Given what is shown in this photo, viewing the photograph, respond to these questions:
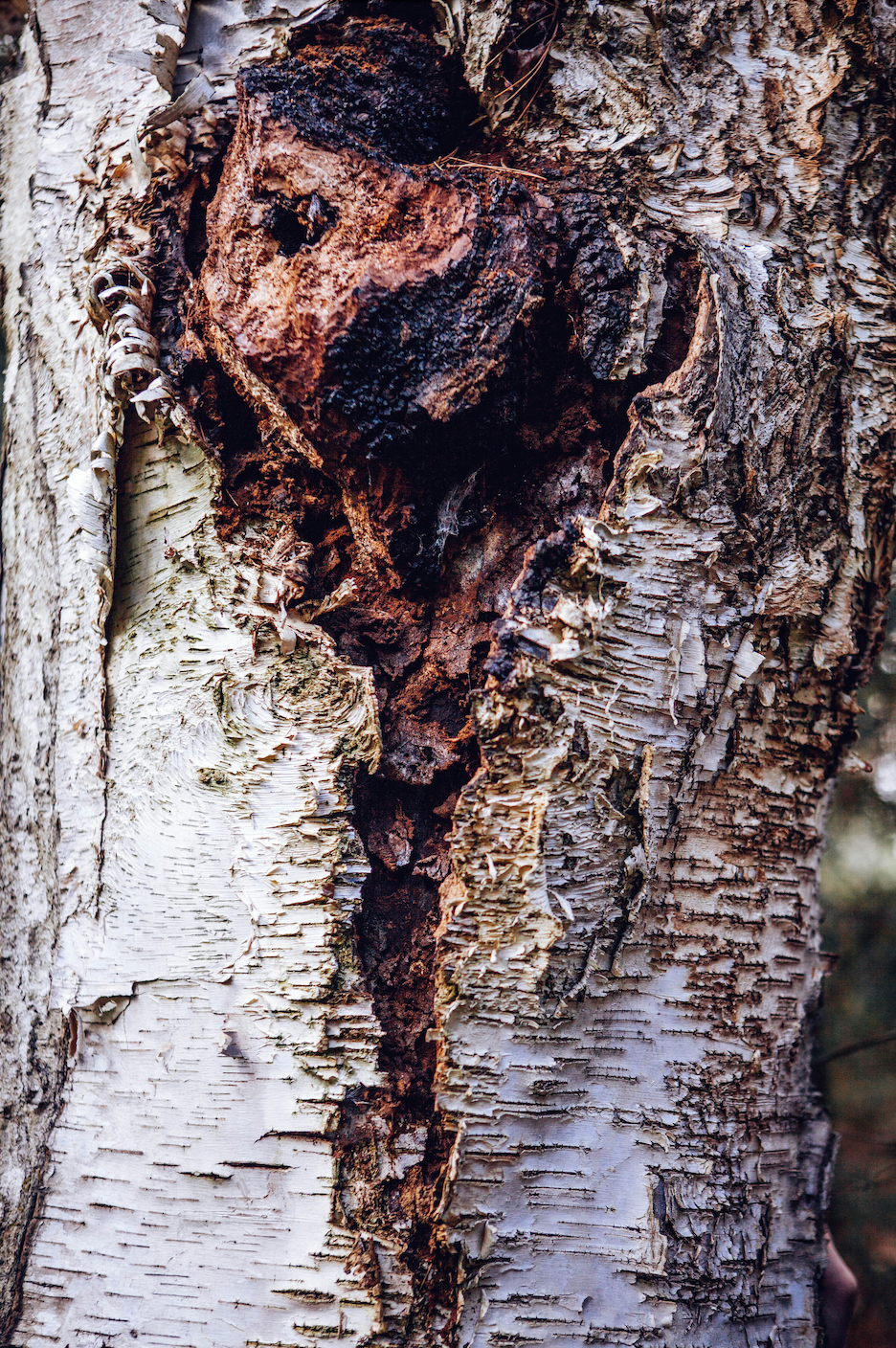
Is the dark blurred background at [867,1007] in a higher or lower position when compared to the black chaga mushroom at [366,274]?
lower

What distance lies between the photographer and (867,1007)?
3.13 meters

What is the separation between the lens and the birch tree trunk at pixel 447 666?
81 centimetres

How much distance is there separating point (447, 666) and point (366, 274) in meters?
0.47

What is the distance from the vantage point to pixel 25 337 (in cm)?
120

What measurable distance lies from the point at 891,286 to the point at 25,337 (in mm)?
1330

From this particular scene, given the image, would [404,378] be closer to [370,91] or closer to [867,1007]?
[370,91]

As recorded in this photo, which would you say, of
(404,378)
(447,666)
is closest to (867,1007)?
(447,666)

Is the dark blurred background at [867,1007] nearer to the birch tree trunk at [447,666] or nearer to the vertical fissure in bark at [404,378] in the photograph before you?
the birch tree trunk at [447,666]

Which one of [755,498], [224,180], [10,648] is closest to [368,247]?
[224,180]

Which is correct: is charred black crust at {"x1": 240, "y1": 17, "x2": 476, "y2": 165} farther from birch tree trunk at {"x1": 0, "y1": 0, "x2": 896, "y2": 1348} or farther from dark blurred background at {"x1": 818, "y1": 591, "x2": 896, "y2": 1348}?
dark blurred background at {"x1": 818, "y1": 591, "x2": 896, "y2": 1348}

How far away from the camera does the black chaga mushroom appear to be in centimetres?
87

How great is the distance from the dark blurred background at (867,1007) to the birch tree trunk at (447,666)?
7.34 ft

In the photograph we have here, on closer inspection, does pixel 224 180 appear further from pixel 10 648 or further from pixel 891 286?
pixel 891 286

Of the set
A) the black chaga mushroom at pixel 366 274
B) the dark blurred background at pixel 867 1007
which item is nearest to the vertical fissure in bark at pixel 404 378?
the black chaga mushroom at pixel 366 274
